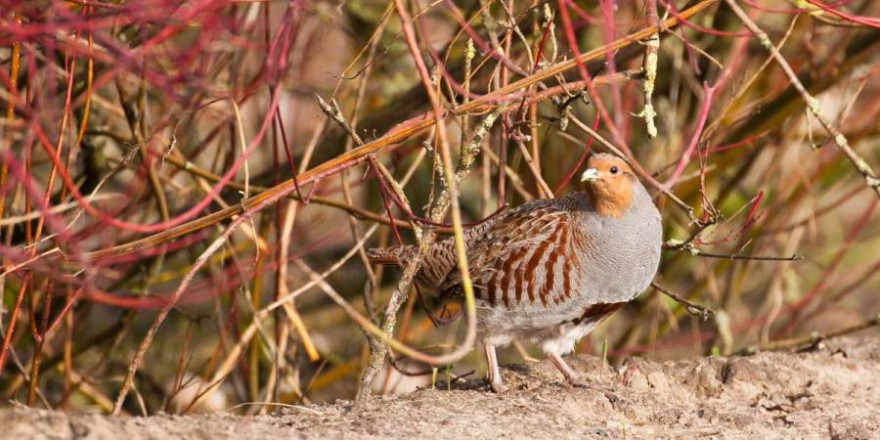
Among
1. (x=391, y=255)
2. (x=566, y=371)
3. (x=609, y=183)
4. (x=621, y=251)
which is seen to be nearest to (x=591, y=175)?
(x=609, y=183)

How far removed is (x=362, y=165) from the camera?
17.7 feet

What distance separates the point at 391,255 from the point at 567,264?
0.80 meters

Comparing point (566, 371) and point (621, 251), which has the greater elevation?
point (621, 251)

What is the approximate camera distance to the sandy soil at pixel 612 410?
3.24m

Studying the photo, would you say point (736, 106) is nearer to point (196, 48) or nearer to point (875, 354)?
point (875, 354)

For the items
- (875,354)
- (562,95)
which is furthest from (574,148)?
(562,95)

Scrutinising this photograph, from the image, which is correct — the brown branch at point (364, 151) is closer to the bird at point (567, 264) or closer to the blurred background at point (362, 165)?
the blurred background at point (362, 165)

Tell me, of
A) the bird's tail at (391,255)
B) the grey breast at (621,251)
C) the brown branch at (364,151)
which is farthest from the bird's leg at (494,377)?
the brown branch at (364,151)

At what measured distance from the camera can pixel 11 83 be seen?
3.34m

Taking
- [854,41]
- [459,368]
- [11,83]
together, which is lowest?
[459,368]

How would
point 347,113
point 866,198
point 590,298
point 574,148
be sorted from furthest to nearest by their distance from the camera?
point 866,198 < point 574,148 < point 347,113 < point 590,298

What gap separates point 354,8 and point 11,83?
3.42 m

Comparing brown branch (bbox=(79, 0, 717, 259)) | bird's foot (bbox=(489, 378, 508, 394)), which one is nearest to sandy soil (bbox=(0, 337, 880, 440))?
bird's foot (bbox=(489, 378, 508, 394))

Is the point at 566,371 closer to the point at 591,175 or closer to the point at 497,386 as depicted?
the point at 497,386
